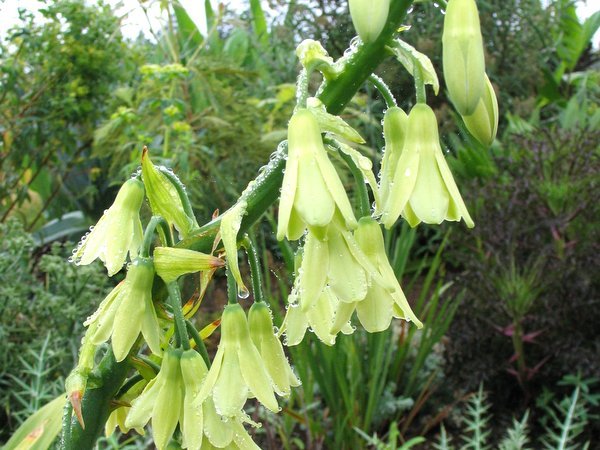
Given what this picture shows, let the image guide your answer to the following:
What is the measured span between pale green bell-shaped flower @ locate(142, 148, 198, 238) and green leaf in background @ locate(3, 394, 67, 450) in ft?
1.35

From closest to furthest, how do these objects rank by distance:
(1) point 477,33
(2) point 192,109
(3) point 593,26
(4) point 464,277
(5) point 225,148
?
(1) point 477,33
(4) point 464,277
(5) point 225,148
(2) point 192,109
(3) point 593,26

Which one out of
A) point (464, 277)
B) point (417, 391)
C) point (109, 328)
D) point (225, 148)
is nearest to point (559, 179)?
point (464, 277)

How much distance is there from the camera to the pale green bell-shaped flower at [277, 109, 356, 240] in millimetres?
Result: 609

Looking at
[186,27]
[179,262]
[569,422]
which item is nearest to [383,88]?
[179,262]

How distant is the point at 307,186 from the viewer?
621 millimetres

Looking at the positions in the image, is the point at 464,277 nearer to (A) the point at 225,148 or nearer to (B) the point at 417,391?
(B) the point at 417,391

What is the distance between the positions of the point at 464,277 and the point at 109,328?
96.7 inches

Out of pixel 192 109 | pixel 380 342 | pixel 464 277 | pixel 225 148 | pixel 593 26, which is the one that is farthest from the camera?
pixel 593 26

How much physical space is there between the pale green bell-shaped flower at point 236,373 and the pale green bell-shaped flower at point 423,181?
0.19 meters

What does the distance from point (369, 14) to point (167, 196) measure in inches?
13.1

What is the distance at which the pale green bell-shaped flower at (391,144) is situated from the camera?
73cm

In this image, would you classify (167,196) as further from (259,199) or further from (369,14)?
(369,14)

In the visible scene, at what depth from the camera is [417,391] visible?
10.0 ft

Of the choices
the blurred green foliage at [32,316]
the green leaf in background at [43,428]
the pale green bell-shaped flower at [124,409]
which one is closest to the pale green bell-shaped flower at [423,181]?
the pale green bell-shaped flower at [124,409]
